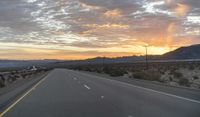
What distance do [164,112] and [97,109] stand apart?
2.39 meters

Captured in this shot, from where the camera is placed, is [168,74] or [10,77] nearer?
[168,74]

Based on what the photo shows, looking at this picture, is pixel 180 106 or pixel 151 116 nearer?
pixel 151 116

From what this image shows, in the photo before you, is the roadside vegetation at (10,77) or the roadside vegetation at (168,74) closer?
the roadside vegetation at (168,74)

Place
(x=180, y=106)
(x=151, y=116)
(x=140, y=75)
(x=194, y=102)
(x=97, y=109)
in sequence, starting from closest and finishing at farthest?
(x=151, y=116) < (x=97, y=109) < (x=180, y=106) < (x=194, y=102) < (x=140, y=75)

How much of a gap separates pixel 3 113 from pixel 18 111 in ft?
2.26

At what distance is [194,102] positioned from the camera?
15961mm

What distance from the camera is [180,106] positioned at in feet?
47.8

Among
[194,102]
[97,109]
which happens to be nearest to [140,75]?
[194,102]

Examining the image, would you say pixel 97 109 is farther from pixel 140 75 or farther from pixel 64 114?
pixel 140 75

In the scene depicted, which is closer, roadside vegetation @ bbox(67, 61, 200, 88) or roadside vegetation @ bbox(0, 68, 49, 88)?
roadside vegetation @ bbox(67, 61, 200, 88)

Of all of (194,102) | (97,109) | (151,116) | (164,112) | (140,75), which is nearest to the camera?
(151,116)

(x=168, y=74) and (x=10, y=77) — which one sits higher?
(x=168, y=74)

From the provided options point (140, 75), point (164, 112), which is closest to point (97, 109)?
point (164, 112)

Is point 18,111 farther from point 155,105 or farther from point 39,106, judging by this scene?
point 155,105
